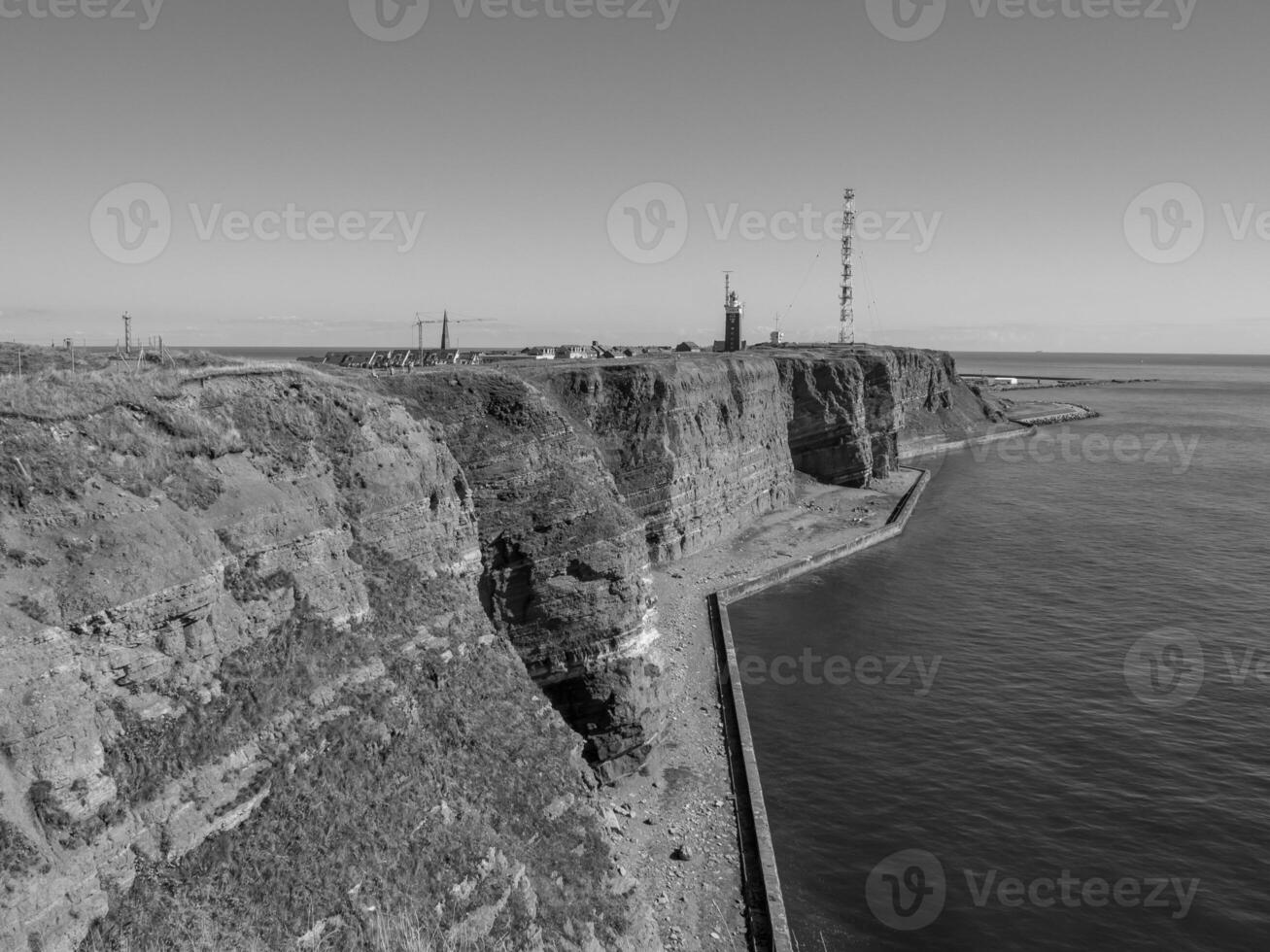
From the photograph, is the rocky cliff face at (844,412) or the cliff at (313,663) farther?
the rocky cliff face at (844,412)

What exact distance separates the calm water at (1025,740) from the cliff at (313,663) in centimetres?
1064

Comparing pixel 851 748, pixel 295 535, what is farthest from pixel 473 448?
pixel 851 748

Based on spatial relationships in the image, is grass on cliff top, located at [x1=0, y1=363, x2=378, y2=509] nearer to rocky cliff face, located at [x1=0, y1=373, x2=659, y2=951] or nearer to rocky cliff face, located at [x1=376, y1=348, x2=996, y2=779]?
rocky cliff face, located at [x1=0, y1=373, x2=659, y2=951]

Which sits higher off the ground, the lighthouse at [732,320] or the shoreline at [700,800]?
the lighthouse at [732,320]

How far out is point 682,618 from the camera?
55250 millimetres

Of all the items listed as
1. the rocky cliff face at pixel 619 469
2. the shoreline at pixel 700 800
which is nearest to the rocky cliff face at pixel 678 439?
the rocky cliff face at pixel 619 469

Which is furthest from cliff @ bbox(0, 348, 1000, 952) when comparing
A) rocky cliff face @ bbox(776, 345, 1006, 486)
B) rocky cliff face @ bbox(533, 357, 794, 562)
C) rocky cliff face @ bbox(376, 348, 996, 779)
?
rocky cliff face @ bbox(776, 345, 1006, 486)

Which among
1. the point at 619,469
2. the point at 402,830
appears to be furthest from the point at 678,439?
the point at 402,830

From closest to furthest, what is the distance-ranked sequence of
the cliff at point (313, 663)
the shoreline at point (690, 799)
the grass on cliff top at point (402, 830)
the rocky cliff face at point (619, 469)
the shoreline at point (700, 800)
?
the cliff at point (313, 663)
the grass on cliff top at point (402, 830)
the shoreline at point (700, 800)
the shoreline at point (690, 799)
the rocky cliff face at point (619, 469)

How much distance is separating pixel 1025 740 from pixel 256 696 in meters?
40.1

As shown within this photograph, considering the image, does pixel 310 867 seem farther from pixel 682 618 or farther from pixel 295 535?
pixel 682 618

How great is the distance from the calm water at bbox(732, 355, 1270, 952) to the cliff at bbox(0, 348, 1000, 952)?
419 inches

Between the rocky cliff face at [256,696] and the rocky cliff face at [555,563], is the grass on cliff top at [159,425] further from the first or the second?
the rocky cliff face at [555,563]

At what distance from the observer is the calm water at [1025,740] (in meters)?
30.2
